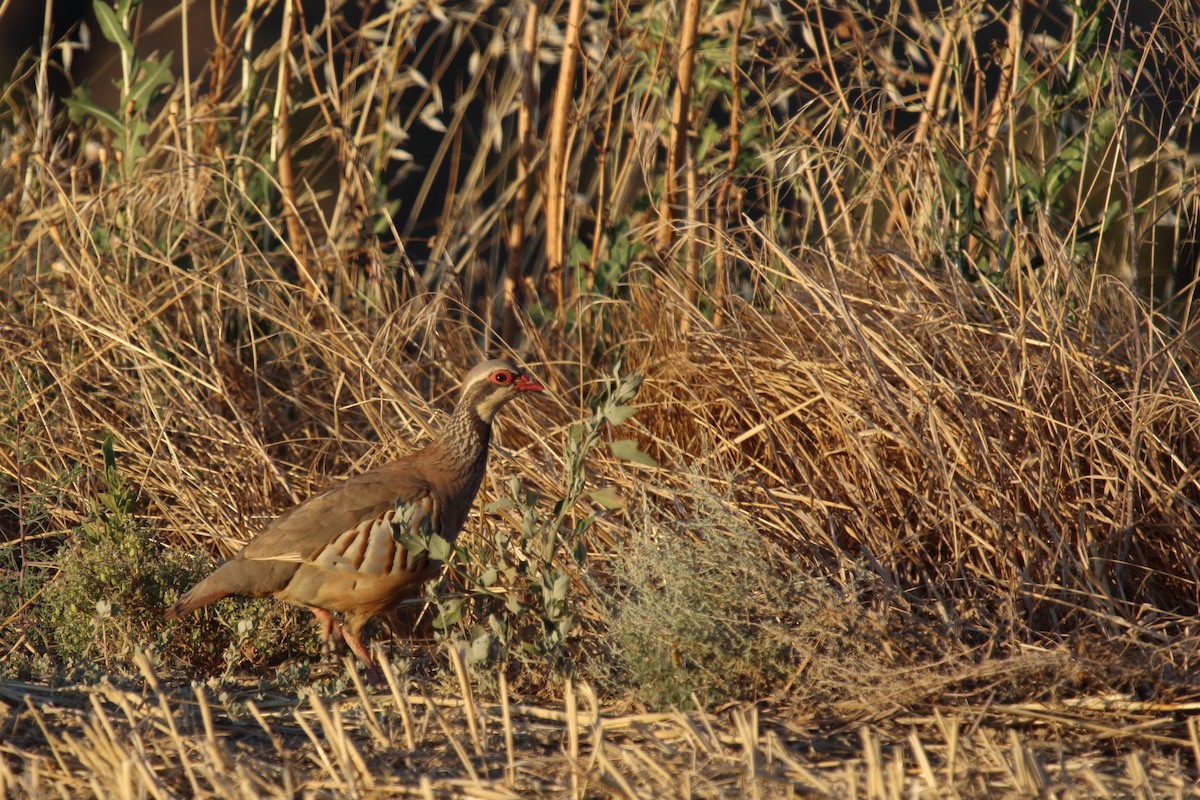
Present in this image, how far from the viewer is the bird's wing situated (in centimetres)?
364

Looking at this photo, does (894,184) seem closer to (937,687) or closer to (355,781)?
(937,687)

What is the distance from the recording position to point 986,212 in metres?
4.45

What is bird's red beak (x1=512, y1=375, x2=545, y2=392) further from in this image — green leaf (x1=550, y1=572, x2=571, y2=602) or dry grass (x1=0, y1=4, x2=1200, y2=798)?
green leaf (x1=550, y1=572, x2=571, y2=602)

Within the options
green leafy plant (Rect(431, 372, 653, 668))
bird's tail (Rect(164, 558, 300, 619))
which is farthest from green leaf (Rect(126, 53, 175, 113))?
green leafy plant (Rect(431, 372, 653, 668))

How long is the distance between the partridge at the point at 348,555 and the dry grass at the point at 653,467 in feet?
0.58

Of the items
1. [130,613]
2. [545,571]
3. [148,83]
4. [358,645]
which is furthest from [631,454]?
[148,83]

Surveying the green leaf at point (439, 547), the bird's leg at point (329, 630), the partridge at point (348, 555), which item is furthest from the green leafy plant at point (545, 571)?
the bird's leg at point (329, 630)

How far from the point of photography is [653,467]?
10.5 feet

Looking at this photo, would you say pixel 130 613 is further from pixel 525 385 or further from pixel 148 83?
pixel 148 83

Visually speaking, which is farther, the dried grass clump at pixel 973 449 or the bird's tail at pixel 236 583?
the bird's tail at pixel 236 583

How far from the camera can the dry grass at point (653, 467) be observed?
9.30 feet

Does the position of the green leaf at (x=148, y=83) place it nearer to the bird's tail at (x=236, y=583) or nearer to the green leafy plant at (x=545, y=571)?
the bird's tail at (x=236, y=583)

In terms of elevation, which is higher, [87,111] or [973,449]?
[87,111]

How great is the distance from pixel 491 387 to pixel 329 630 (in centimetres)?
86
